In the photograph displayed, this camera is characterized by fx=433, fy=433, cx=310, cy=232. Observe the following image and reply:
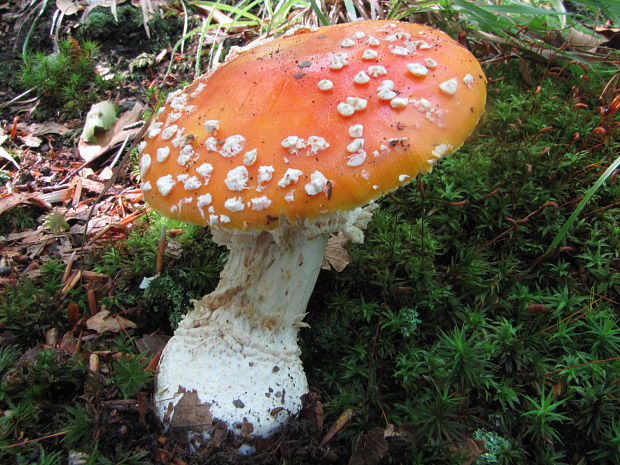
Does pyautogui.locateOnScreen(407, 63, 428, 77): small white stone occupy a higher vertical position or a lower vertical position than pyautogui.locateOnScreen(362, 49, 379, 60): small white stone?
lower

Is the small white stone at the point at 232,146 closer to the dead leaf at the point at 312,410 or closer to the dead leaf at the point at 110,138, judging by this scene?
the dead leaf at the point at 312,410

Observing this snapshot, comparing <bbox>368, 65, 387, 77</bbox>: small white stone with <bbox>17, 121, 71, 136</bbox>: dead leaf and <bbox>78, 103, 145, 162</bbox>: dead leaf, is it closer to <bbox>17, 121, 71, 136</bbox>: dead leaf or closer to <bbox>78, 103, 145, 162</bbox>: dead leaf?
<bbox>78, 103, 145, 162</bbox>: dead leaf

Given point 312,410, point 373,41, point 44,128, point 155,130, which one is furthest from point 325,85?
point 44,128

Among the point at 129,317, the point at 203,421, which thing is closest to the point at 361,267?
the point at 203,421

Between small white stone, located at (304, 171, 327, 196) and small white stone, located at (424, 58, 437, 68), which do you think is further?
small white stone, located at (424, 58, 437, 68)

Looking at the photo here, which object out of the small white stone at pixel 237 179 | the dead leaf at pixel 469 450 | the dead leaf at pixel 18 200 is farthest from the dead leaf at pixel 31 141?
the dead leaf at pixel 469 450

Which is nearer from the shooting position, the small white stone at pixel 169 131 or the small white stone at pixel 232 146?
the small white stone at pixel 232 146

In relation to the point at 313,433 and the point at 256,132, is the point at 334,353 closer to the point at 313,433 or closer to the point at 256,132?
the point at 313,433

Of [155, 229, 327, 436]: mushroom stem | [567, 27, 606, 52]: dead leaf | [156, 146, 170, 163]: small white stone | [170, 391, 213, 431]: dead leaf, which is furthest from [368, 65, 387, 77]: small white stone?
[567, 27, 606, 52]: dead leaf
